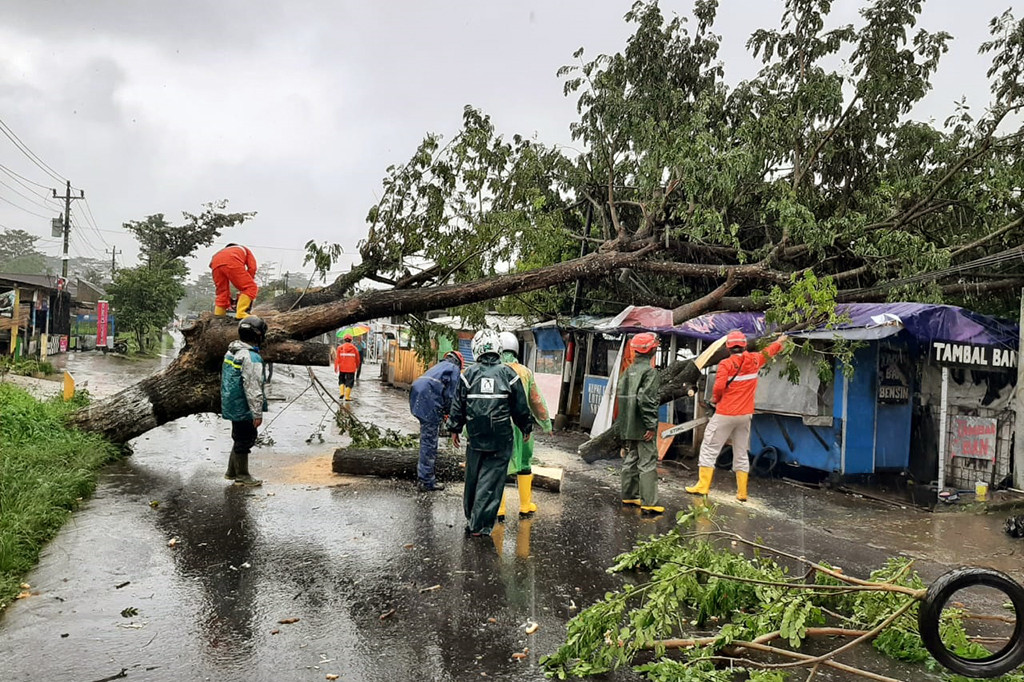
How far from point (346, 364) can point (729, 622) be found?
1433 centimetres

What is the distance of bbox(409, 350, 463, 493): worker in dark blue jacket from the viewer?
7656 mm

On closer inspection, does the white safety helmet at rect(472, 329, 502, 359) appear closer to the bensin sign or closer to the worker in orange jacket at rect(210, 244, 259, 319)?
the worker in orange jacket at rect(210, 244, 259, 319)

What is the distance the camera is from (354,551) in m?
5.42

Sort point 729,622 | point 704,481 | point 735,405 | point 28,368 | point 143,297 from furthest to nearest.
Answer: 1. point 143,297
2. point 28,368
3. point 704,481
4. point 735,405
5. point 729,622

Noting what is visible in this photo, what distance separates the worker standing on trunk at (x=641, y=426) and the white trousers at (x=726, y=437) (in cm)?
121

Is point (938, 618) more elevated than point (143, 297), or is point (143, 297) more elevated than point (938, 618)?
point (143, 297)

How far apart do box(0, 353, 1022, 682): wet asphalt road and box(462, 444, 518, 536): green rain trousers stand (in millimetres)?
178

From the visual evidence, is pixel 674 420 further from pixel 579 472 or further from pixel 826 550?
pixel 826 550

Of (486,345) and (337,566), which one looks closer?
(337,566)

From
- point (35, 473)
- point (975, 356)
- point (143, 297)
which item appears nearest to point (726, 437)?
point (975, 356)

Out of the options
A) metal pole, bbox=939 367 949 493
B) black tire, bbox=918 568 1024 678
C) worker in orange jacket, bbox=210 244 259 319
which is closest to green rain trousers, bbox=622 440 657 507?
black tire, bbox=918 568 1024 678

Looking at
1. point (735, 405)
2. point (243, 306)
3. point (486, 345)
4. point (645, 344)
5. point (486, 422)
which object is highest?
point (243, 306)

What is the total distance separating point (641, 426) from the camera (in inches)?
284

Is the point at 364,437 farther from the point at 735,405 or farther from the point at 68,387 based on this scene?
the point at 68,387
